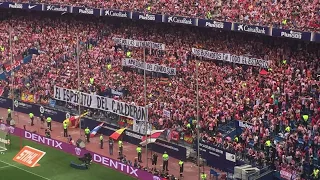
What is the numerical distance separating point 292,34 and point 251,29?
3.40 m

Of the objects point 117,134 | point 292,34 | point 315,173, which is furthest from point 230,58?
point 315,173

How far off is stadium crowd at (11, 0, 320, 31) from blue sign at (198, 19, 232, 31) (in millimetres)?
588

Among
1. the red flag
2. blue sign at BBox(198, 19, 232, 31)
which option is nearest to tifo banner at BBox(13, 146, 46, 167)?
the red flag

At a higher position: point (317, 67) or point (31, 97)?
point (317, 67)

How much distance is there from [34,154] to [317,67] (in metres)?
17.7

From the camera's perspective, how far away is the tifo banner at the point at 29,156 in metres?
36.4

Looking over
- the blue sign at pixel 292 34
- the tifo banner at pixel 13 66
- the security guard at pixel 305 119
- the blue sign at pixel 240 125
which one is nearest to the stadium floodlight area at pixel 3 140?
the tifo banner at pixel 13 66

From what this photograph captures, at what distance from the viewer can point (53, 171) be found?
34.8 meters

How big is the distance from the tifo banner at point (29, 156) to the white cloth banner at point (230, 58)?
45.3 ft

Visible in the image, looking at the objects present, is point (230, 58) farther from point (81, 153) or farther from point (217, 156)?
point (81, 153)

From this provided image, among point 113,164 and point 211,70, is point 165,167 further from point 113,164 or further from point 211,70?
point 211,70

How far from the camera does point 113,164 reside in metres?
34.7

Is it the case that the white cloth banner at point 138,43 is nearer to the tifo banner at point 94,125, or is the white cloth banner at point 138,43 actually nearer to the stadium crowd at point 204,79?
→ the stadium crowd at point 204,79

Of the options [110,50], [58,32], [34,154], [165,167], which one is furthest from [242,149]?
[58,32]
